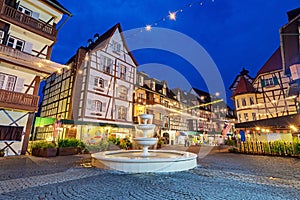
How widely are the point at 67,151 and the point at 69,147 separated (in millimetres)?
334

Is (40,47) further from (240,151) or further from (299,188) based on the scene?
(240,151)

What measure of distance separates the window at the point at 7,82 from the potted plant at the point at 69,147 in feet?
17.4

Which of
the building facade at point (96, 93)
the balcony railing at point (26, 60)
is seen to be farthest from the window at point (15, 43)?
the building facade at point (96, 93)

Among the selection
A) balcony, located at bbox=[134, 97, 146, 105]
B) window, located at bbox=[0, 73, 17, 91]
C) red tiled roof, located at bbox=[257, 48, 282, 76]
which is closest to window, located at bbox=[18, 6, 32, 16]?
window, located at bbox=[0, 73, 17, 91]

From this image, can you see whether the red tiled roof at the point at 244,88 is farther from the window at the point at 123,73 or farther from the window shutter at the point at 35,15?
the window shutter at the point at 35,15

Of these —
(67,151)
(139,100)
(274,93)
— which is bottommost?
(67,151)

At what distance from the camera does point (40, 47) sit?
1304 centimetres

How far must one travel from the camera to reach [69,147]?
11.8m

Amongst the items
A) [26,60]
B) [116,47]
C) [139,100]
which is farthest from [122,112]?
[26,60]

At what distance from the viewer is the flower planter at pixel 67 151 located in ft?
36.7

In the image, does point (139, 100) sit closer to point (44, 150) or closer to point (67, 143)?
point (67, 143)

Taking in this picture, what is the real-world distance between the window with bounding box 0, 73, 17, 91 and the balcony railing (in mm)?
1603

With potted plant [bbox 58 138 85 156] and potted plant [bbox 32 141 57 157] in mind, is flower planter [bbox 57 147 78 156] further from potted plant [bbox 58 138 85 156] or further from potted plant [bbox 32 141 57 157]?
potted plant [bbox 32 141 57 157]

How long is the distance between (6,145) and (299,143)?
19.6m
